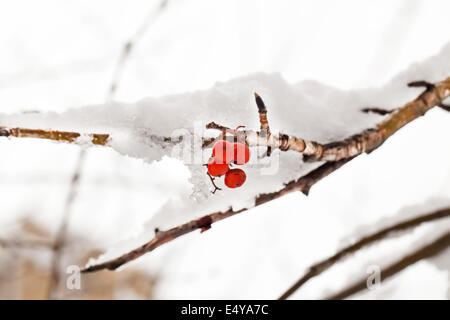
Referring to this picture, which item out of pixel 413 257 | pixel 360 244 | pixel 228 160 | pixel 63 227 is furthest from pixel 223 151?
pixel 63 227

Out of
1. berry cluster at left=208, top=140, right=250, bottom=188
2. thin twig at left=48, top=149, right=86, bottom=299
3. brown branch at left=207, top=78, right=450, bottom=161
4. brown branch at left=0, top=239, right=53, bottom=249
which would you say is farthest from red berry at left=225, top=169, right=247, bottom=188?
brown branch at left=0, top=239, right=53, bottom=249

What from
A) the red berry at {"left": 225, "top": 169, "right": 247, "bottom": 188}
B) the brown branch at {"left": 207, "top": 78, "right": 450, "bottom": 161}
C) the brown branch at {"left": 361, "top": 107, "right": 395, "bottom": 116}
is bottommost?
the red berry at {"left": 225, "top": 169, "right": 247, "bottom": 188}

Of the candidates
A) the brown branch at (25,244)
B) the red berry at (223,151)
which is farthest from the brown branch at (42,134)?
the brown branch at (25,244)

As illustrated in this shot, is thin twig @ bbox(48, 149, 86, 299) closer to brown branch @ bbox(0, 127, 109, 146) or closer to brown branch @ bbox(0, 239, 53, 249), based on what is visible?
brown branch @ bbox(0, 239, 53, 249)

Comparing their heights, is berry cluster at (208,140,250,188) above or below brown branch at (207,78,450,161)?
below

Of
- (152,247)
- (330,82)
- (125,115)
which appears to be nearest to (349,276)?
(330,82)

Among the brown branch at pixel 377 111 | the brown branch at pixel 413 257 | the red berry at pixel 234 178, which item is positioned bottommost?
the brown branch at pixel 413 257

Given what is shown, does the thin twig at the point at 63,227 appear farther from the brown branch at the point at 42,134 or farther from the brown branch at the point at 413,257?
the brown branch at the point at 413,257
